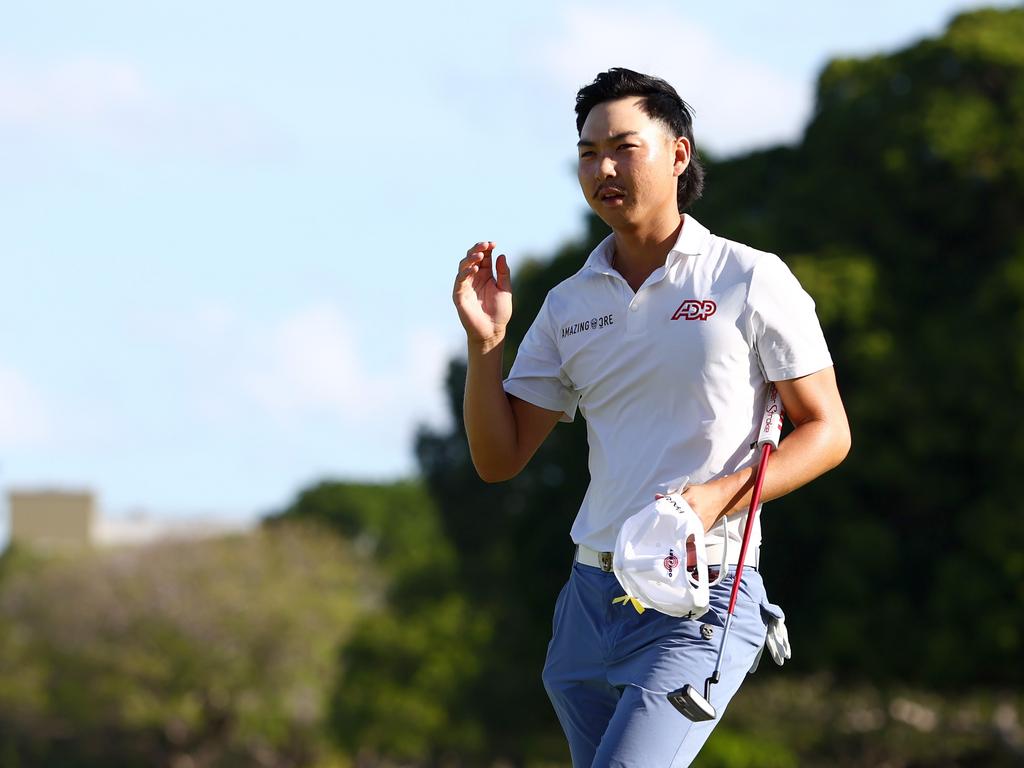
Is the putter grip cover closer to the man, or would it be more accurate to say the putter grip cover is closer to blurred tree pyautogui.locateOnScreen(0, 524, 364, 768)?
the man

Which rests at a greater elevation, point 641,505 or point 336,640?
point 641,505

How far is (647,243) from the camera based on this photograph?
4.69 metres

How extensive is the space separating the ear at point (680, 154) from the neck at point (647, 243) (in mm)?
121

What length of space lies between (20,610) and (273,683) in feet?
24.7

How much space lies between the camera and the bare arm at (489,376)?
15.5 ft

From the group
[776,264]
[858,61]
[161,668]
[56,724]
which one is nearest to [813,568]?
[858,61]

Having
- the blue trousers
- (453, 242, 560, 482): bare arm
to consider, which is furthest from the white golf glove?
(453, 242, 560, 482): bare arm

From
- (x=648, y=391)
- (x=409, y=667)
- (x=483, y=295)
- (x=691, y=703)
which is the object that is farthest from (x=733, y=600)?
(x=409, y=667)

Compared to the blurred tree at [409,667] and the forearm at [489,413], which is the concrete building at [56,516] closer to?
the blurred tree at [409,667]

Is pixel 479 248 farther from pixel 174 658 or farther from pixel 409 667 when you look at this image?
pixel 174 658

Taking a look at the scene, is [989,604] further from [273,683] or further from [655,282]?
[273,683]

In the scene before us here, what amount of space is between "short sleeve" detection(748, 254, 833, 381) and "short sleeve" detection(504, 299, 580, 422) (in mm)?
643

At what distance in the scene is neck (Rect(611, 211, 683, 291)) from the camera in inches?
184

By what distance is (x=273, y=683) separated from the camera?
147ft
